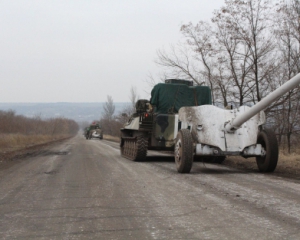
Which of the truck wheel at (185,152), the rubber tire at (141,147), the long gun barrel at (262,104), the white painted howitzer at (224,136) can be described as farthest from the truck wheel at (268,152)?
the rubber tire at (141,147)

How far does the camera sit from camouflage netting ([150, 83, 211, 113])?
1327 centimetres

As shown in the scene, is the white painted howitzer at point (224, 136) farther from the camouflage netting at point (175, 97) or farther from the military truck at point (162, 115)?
the camouflage netting at point (175, 97)

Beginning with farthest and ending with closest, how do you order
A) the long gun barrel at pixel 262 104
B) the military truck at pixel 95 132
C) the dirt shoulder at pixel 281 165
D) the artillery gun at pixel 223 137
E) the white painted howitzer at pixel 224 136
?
the military truck at pixel 95 132 → the dirt shoulder at pixel 281 165 → the white painted howitzer at pixel 224 136 → the artillery gun at pixel 223 137 → the long gun barrel at pixel 262 104

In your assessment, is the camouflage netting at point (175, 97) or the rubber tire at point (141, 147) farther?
the camouflage netting at point (175, 97)

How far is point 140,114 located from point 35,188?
6.72 meters

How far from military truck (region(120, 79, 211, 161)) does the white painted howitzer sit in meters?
2.64

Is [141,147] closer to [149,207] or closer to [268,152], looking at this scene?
[268,152]

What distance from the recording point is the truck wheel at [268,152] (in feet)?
31.7

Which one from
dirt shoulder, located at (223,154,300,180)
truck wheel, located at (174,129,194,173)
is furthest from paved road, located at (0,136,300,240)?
dirt shoulder, located at (223,154,300,180)

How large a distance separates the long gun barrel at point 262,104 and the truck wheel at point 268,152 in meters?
0.89

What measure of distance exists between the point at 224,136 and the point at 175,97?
3.78m

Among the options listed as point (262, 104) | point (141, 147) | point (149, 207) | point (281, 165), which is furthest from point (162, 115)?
point (149, 207)

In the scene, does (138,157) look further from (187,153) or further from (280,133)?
(280,133)

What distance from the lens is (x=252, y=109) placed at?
9180 mm
